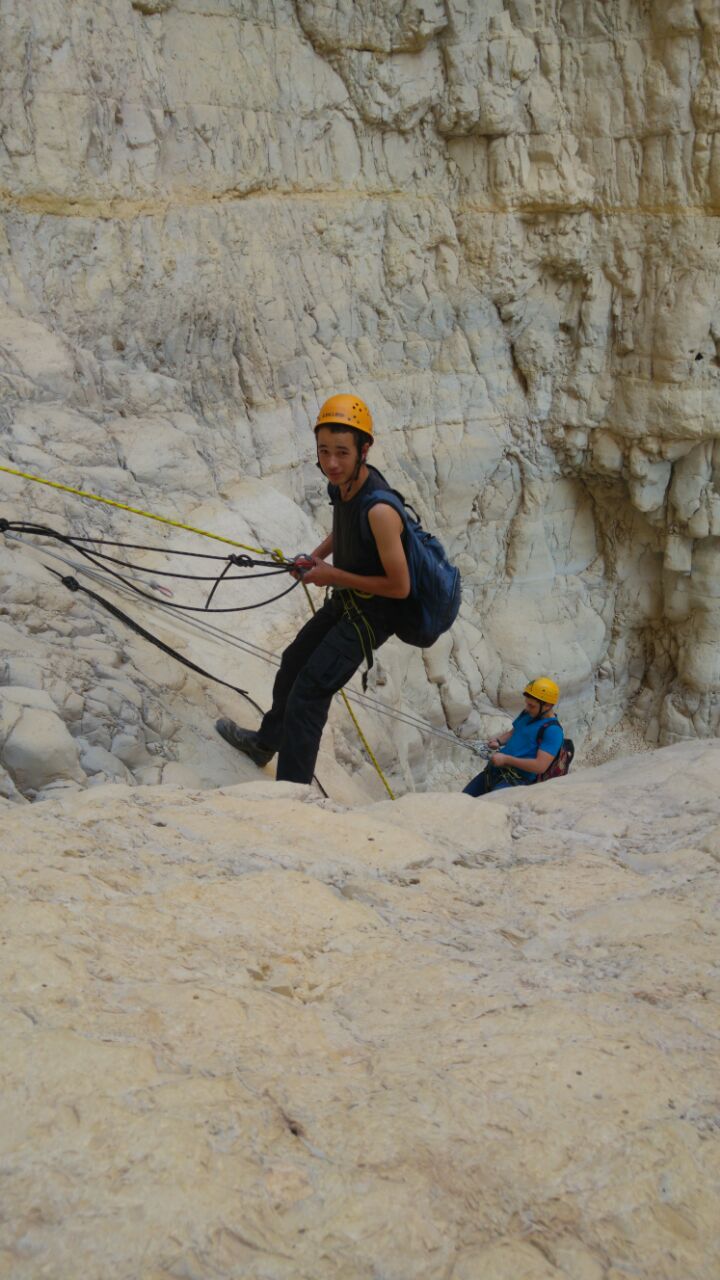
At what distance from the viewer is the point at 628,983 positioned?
2082 mm

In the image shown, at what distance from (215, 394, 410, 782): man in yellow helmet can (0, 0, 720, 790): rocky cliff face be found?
1.68 feet

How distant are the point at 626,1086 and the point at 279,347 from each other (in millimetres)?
7176

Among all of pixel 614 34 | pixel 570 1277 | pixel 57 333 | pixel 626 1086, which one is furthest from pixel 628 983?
pixel 614 34

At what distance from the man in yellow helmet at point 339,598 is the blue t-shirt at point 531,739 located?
1.83 meters

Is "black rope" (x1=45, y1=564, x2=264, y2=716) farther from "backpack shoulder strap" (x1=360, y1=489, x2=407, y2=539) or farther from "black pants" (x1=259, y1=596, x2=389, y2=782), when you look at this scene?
"backpack shoulder strap" (x1=360, y1=489, x2=407, y2=539)

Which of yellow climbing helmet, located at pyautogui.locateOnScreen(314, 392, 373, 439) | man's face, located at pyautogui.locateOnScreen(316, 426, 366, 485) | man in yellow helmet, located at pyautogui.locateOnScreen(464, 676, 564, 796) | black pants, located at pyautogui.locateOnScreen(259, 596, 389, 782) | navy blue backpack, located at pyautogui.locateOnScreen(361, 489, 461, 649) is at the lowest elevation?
man in yellow helmet, located at pyautogui.locateOnScreen(464, 676, 564, 796)

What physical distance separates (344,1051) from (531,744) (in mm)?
4226

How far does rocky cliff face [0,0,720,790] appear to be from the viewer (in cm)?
649

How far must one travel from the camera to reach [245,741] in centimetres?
462

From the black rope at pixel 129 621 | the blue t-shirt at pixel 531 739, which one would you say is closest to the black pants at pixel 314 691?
the black rope at pixel 129 621

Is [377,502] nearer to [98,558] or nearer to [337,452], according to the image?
[337,452]

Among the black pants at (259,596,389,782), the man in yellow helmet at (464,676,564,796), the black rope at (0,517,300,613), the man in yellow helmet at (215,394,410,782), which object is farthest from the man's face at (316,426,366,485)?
the man in yellow helmet at (464,676,564,796)

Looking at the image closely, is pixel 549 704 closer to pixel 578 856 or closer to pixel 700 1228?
pixel 578 856

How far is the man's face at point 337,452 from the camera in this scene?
378 cm
